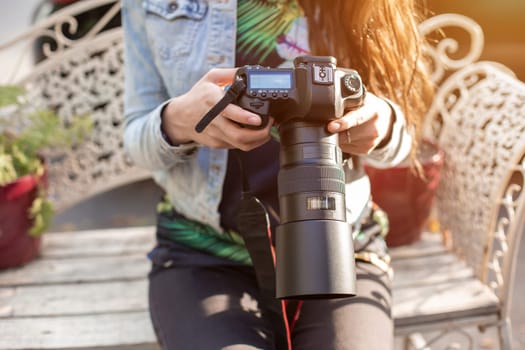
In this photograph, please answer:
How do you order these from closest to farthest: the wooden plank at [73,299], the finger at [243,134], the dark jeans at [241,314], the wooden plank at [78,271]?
the finger at [243,134]
the dark jeans at [241,314]
the wooden plank at [73,299]
the wooden plank at [78,271]

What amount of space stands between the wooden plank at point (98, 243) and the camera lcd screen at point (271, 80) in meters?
1.26

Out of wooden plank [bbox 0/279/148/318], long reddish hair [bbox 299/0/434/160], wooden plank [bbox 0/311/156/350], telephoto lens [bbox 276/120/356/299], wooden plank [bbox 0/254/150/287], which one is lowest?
wooden plank [bbox 0/311/156/350]

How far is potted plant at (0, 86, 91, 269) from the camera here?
1.92 m

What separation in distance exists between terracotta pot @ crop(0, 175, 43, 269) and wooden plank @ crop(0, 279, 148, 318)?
141 mm

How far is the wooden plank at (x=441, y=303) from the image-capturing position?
1617 millimetres

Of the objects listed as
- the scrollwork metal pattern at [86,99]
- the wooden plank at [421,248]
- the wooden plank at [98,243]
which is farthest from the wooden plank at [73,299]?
the wooden plank at [421,248]

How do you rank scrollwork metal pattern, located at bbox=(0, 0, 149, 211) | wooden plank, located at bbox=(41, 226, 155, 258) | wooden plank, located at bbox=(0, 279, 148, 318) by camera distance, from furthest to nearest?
scrollwork metal pattern, located at bbox=(0, 0, 149, 211) < wooden plank, located at bbox=(41, 226, 155, 258) < wooden plank, located at bbox=(0, 279, 148, 318)

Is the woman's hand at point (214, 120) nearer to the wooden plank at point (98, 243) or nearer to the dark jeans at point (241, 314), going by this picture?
the dark jeans at point (241, 314)

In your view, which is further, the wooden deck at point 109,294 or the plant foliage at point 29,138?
the plant foliage at point 29,138

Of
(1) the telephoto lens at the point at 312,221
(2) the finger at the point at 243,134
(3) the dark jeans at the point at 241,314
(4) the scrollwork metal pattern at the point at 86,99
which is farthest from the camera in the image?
(4) the scrollwork metal pattern at the point at 86,99

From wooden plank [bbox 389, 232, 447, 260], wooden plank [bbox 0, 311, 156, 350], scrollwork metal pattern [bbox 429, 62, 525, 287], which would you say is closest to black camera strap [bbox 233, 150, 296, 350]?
wooden plank [bbox 0, 311, 156, 350]

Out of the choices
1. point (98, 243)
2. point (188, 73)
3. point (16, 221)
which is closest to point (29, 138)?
point (16, 221)

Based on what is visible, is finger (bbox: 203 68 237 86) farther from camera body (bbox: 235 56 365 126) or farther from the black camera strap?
the black camera strap

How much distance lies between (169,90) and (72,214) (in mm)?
2588
